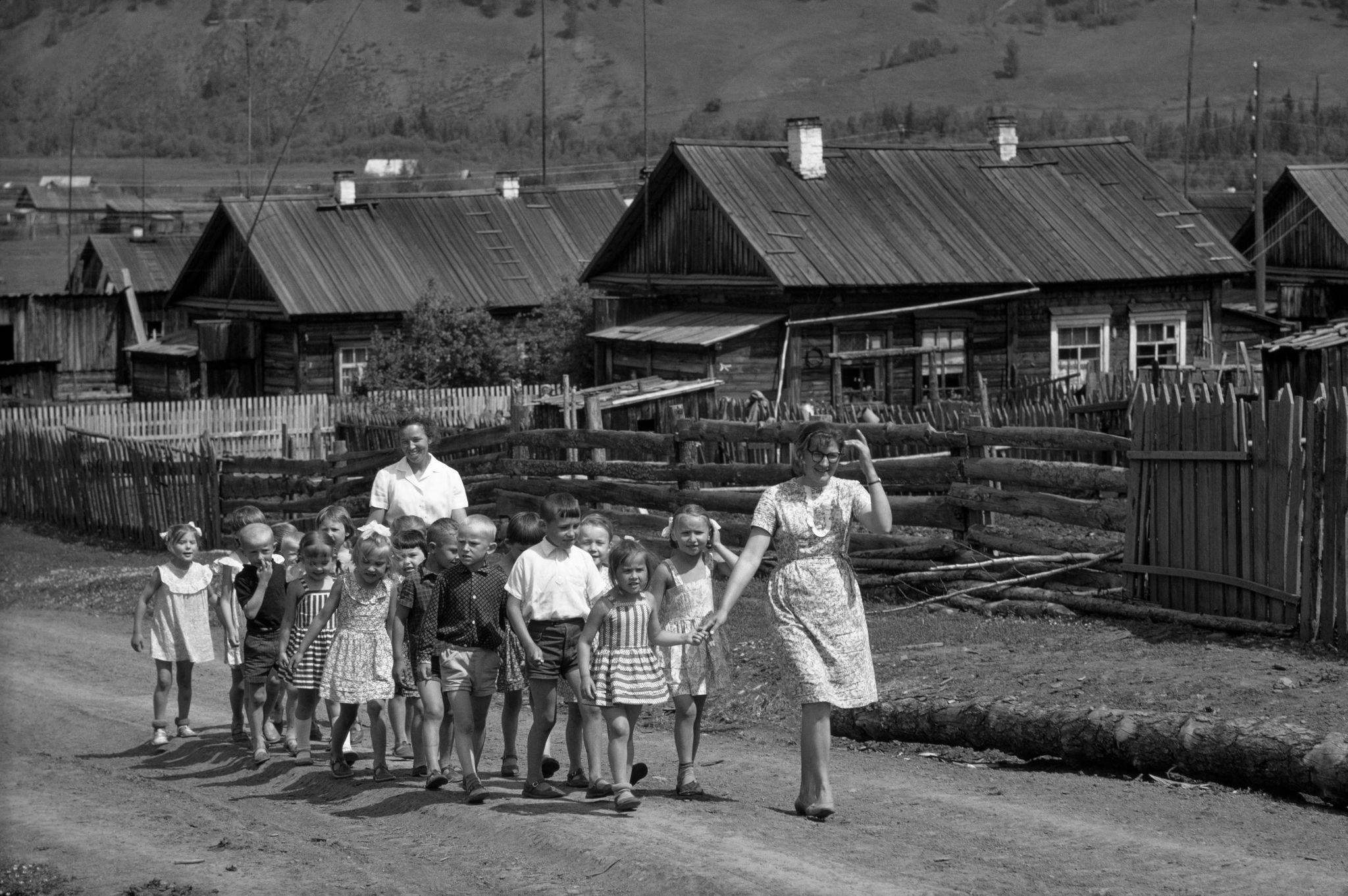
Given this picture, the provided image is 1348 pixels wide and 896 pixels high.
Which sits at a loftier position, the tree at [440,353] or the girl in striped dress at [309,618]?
the tree at [440,353]

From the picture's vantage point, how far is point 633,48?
185 meters

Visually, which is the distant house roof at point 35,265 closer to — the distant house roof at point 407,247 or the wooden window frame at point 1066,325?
the distant house roof at point 407,247

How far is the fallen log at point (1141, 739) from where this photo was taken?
7.55 metres

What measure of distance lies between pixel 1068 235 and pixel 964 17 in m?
171

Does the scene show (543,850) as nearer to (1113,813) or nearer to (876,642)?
(1113,813)

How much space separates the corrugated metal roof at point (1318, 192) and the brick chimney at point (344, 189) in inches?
960

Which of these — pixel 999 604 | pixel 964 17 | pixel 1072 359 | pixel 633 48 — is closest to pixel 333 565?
pixel 999 604

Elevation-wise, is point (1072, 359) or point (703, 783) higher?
point (1072, 359)

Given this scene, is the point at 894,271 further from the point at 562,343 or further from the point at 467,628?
the point at 467,628

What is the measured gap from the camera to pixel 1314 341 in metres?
20.2

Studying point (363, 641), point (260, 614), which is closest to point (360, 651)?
point (363, 641)

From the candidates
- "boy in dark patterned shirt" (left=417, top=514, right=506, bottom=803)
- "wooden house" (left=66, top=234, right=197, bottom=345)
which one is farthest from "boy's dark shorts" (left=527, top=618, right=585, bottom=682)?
"wooden house" (left=66, top=234, right=197, bottom=345)

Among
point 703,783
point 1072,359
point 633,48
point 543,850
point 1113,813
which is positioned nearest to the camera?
point 543,850

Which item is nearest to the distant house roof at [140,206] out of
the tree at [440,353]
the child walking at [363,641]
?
the tree at [440,353]
